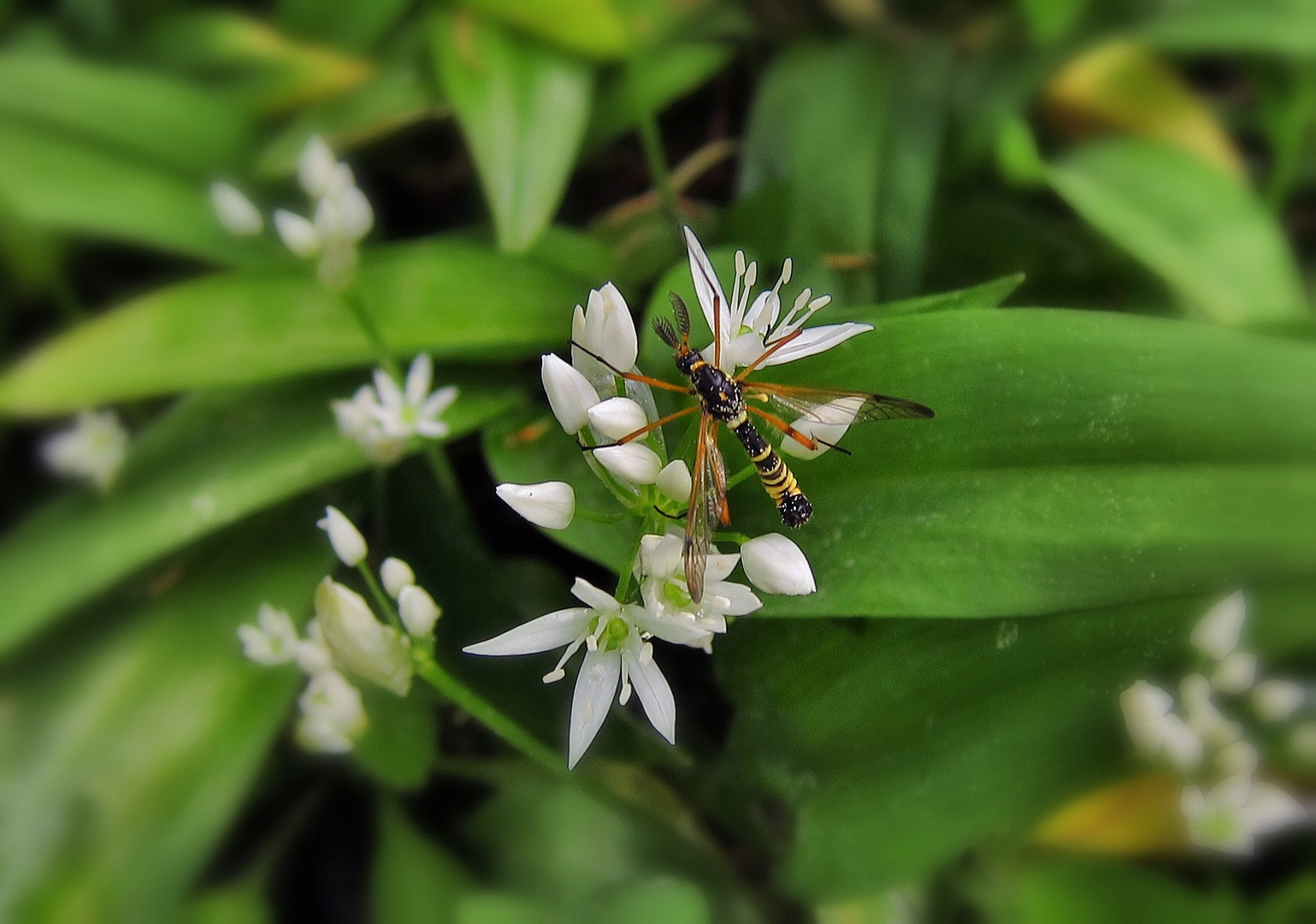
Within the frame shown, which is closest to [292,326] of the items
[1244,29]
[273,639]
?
[273,639]

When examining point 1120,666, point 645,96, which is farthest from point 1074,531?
point 645,96

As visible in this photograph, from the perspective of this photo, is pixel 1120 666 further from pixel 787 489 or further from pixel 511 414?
pixel 511 414

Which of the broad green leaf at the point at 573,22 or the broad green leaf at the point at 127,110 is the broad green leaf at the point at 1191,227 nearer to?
the broad green leaf at the point at 573,22

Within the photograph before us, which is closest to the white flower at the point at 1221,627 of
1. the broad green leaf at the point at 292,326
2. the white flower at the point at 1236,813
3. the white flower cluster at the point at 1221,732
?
Result: the white flower cluster at the point at 1221,732

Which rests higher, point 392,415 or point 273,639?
point 392,415

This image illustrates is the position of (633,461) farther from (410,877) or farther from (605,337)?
(410,877)

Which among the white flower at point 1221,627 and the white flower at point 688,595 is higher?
the white flower at point 688,595
